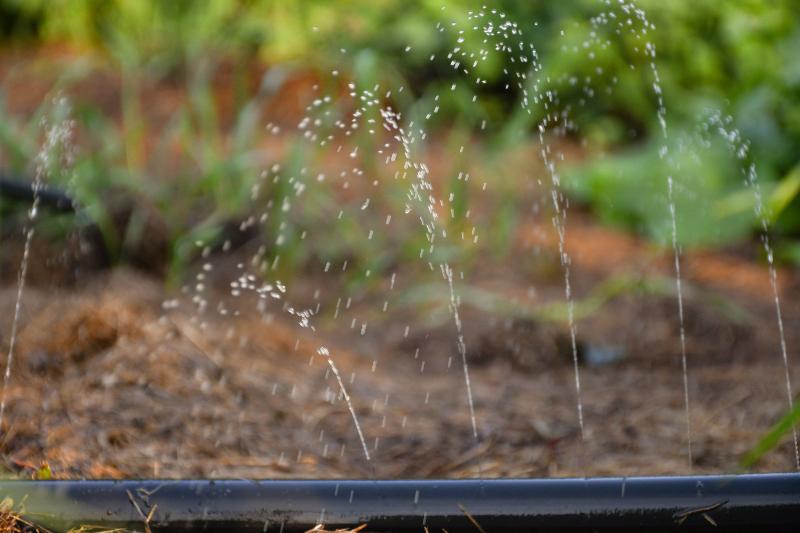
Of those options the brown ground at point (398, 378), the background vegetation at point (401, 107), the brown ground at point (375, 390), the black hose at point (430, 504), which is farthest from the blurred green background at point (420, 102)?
the black hose at point (430, 504)

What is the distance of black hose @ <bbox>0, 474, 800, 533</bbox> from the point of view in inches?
49.3

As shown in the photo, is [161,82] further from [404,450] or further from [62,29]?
[404,450]

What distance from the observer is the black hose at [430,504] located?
4.11ft

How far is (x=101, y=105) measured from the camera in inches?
171

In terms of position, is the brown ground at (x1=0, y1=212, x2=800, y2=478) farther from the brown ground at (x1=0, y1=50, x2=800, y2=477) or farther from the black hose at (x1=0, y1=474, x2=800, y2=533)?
the black hose at (x1=0, y1=474, x2=800, y2=533)

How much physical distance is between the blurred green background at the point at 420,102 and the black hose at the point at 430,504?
1584 millimetres

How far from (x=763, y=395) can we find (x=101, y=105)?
9.95 ft

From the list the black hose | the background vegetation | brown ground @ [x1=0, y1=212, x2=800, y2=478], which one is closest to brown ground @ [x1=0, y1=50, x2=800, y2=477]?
brown ground @ [x1=0, y1=212, x2=800, y2=478]

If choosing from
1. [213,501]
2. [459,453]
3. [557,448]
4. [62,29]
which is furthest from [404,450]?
[62,29]

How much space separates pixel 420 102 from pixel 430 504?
96.1 inches

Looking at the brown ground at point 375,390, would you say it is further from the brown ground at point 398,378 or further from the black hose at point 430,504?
the black hose at point 430,504

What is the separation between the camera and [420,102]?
3.56m

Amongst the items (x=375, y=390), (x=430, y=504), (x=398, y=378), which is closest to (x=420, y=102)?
(x=398, y=378)

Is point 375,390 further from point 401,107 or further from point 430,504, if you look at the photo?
point 401,107
